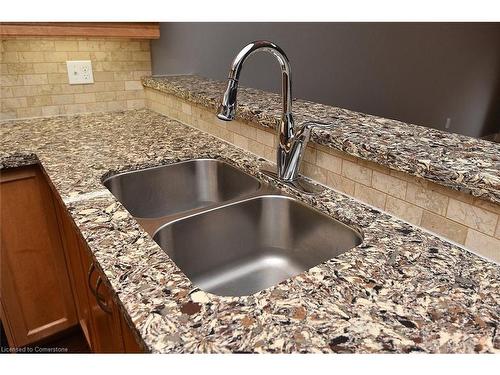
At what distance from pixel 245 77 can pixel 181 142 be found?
→ 952mm

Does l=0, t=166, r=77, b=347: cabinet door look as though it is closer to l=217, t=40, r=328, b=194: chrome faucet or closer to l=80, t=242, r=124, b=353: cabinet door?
l=80, t=242, r=124, b=353: cabinet door

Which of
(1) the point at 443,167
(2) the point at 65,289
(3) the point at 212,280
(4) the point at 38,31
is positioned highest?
(4) the point at 38,31

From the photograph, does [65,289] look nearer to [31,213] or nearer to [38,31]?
[31,213]

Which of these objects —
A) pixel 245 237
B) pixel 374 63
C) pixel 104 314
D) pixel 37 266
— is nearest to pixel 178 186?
pixel 245 237

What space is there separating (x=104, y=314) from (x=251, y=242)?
1.35ft

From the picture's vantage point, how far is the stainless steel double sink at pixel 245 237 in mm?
874

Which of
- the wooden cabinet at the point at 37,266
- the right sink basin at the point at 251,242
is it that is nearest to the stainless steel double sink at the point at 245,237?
the right sink basin at the point at 251,242

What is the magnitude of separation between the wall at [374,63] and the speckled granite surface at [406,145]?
2.34ft

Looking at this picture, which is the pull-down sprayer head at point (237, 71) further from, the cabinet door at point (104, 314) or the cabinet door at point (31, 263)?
the cabinet door at point (31, 263)

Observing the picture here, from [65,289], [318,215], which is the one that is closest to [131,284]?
[318,215]

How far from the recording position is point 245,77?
2176 mm

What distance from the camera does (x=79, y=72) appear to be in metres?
1.69

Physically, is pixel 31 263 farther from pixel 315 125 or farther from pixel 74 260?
pixel 315 125

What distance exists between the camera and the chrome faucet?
0.84m
